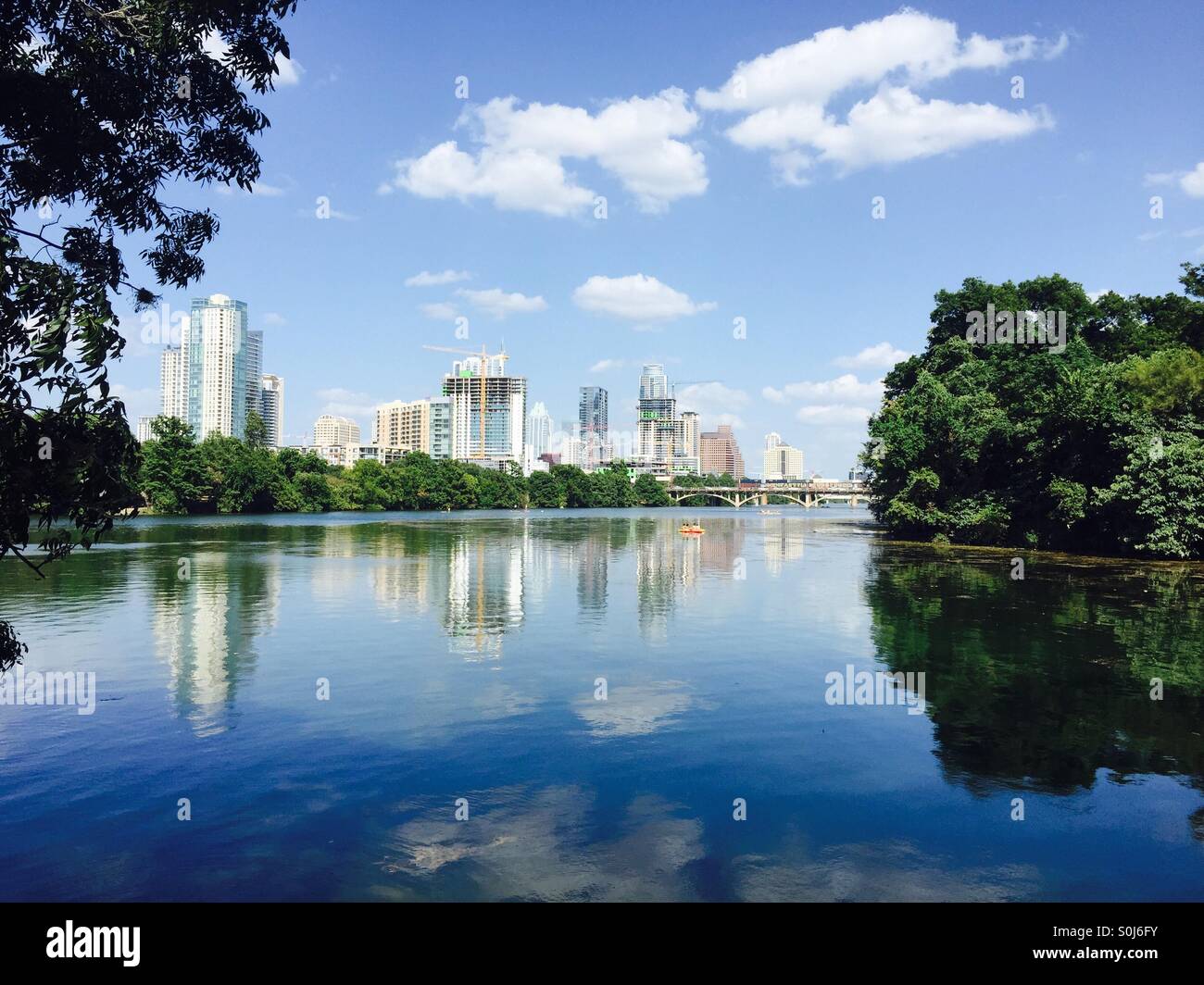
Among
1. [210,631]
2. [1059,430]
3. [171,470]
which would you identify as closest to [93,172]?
[210,631]

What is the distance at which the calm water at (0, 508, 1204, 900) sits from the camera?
9.30m

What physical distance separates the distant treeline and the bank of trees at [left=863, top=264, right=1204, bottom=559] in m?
82.9

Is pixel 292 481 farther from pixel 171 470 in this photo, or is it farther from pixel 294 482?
pixel 171 470

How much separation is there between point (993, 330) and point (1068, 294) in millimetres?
7045

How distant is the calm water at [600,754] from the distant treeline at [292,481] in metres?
87.1

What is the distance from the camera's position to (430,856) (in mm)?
9594

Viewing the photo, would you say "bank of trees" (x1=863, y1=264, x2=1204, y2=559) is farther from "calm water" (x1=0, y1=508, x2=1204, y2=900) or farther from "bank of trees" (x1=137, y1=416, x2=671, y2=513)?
"bank of trees" (x1=137, y1=416, x2=671, y2=513)

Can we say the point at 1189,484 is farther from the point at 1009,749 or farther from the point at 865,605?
the point at 1009,749

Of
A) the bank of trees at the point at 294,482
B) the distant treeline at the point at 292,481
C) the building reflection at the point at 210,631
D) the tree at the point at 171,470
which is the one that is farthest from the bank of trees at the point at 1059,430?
the tree at the point at 171,470

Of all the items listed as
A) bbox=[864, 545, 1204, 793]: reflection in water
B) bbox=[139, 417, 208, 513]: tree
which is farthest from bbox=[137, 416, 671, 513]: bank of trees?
bbox=[864, 545, 1204, 793]: reflection in water

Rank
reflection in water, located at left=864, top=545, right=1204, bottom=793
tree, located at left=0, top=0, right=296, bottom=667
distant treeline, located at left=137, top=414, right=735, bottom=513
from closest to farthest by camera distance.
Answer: tree, located at left=0, top=0, right=296, bottom=667
reflection in water, located at left=864, top=545, right=1204, bottom=793
distant treeline, located at left=137, top=414, right=735, bottom=513

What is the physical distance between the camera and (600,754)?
43.5ft
